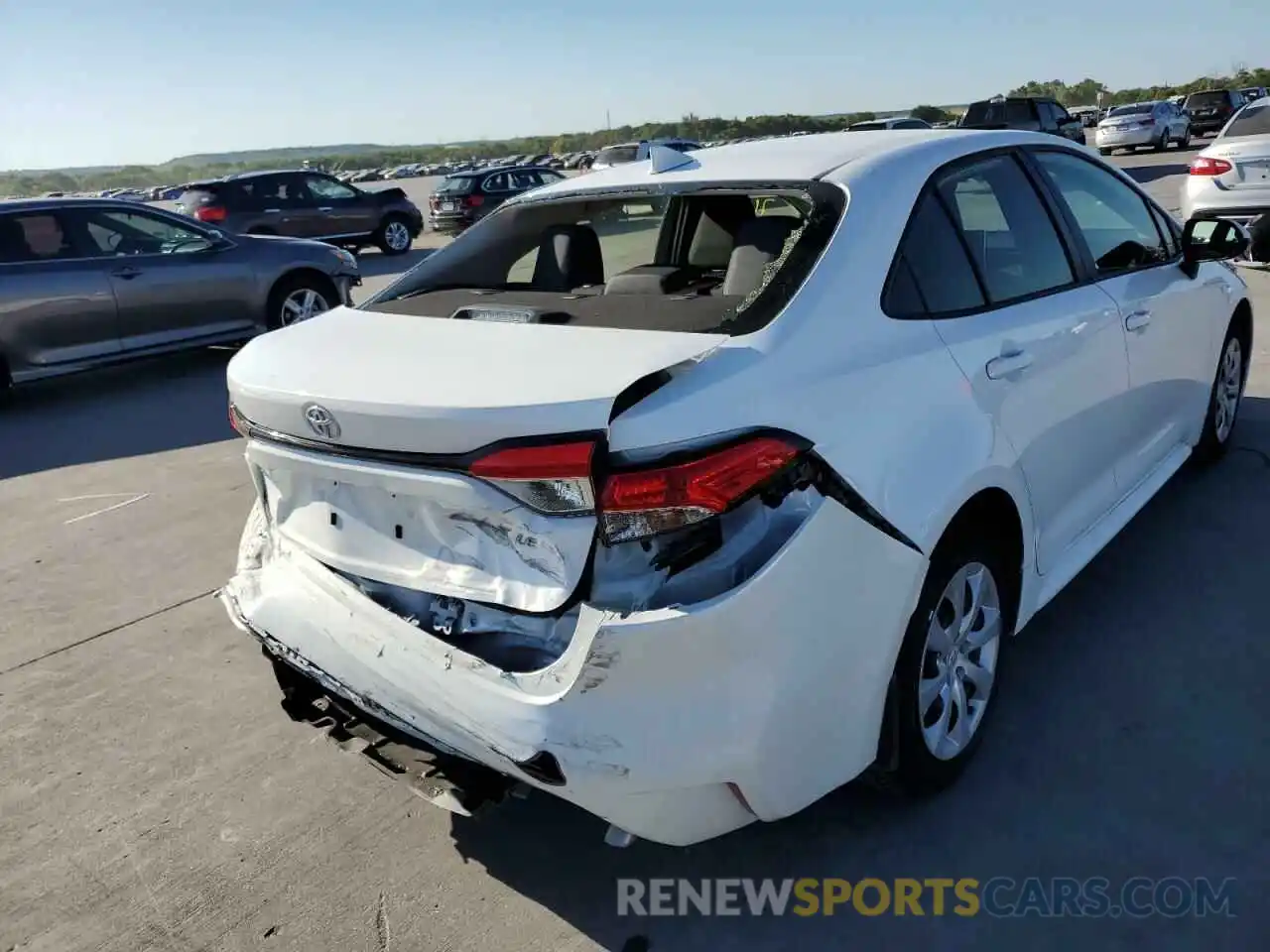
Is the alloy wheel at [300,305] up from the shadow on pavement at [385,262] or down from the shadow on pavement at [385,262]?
up

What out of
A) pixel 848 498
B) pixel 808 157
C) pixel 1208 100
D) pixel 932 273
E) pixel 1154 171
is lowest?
pixel 1154 171

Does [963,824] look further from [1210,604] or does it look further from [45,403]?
[45,403]

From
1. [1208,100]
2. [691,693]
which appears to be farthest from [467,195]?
[1208,100]

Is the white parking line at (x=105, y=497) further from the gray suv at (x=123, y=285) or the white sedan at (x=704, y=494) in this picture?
the white sedan at (x=704, y=494)

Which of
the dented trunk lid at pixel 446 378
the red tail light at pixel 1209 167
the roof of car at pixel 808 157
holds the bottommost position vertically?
the red tail light at pixel 1209 167

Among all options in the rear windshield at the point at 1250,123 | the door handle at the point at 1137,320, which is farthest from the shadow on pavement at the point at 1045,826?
the rear windshield at the point at 1250,123

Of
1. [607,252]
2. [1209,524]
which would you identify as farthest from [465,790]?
[1209,524]

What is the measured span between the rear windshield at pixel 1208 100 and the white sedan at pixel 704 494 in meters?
38.5

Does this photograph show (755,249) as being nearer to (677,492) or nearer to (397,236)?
(677,492)

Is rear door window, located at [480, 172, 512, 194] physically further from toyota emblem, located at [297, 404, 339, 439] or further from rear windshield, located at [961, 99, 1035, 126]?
toyota emblem, located at [297, 404, 339, 439]

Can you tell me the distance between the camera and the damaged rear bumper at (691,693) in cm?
203

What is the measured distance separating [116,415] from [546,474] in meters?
7.24

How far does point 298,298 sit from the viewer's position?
10.0m

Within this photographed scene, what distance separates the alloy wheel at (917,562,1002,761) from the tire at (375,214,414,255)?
60.7ft
